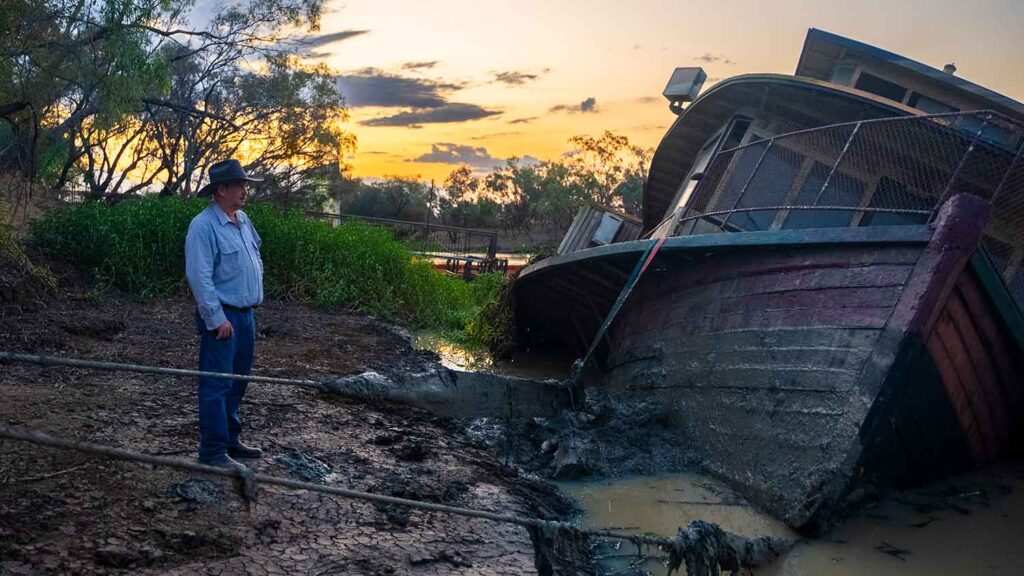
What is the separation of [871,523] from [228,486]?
421 cm

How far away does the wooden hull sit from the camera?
17.0 ft

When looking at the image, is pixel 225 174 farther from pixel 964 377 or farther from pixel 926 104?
pixel 926 104

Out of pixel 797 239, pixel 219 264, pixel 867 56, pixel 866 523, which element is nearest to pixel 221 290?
pixel 219 264


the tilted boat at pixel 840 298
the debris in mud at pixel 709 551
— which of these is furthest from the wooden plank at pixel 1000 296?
the debris in mud at pixel 709 551

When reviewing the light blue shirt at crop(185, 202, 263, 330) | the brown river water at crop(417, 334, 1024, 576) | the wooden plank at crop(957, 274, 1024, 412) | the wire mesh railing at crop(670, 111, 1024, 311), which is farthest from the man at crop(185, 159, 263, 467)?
the wooden plank at crop(957, 274, 1024, 412)

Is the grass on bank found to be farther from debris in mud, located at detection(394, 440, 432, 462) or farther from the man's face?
the man's face

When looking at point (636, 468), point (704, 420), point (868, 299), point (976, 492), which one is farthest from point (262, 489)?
point (976, 492)

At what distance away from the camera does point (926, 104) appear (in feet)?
27.9

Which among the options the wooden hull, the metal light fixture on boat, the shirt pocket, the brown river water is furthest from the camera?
the metal light fixture on boat

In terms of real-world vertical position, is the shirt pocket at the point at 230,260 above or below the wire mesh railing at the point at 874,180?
below

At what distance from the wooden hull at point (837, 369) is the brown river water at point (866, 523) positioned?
0.17 metres

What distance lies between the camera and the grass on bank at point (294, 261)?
1228cm

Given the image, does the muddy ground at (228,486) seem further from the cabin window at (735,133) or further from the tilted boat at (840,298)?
the cabin window at (735,133)

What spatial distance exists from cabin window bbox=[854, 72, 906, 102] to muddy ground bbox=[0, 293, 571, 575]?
241 inches
